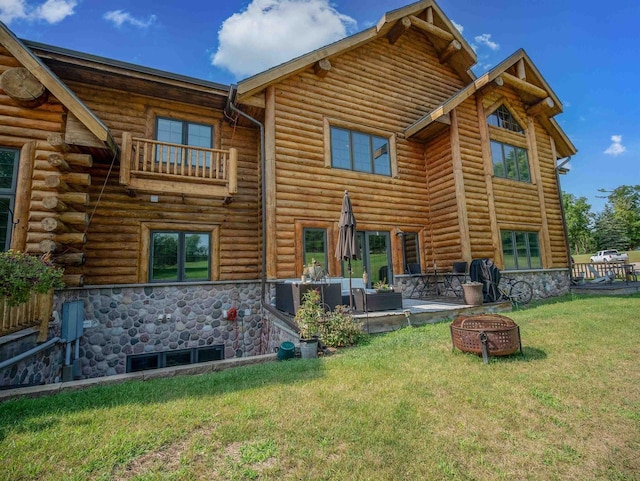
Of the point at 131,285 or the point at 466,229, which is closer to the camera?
the point at 131,285

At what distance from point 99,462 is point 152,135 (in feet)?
27.8

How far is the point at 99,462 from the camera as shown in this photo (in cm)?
213

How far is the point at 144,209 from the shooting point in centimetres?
812

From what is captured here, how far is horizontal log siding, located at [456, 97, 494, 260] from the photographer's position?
1009cm

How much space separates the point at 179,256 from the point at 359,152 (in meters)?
6.63

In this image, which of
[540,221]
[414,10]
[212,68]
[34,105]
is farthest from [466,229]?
[212,68]

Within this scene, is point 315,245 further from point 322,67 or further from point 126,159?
point 322,67

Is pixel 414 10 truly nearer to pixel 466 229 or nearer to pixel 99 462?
pixel 466 229

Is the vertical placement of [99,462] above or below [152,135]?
Answer: below

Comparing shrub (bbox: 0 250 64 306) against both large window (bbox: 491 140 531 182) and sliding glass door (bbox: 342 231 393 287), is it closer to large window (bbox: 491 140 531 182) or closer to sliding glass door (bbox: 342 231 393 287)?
sliding glass door (bbox: 342 231 393 287)

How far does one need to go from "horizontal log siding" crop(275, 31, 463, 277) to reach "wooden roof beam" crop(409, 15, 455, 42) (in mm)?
566

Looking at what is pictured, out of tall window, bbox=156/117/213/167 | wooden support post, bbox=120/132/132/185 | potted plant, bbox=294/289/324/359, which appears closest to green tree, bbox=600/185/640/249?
potted plant, bbox=294/289/324/359

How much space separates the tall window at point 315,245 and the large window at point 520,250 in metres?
6.68

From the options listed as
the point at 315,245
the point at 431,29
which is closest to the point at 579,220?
the point at 431,29
